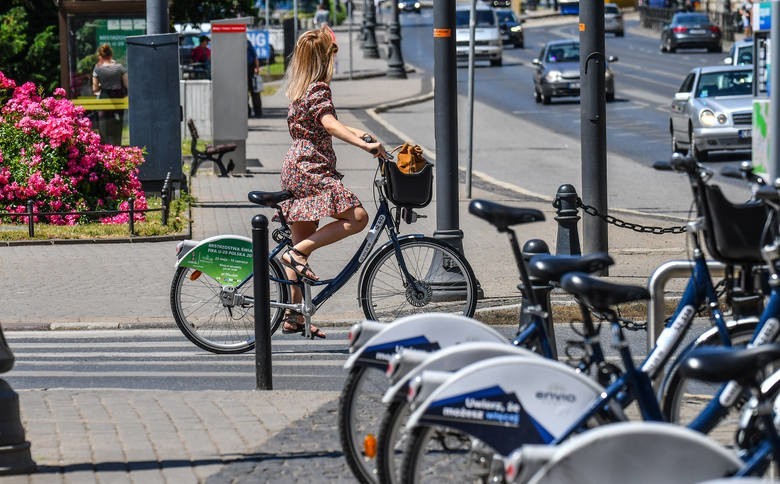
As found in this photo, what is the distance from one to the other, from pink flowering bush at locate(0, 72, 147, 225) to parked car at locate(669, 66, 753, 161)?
11.2 metres

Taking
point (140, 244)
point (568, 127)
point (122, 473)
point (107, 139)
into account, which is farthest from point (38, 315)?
point (568, 127)

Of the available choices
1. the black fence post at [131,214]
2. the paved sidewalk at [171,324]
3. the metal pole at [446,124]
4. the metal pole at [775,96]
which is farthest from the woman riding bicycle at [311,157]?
the black fence post at [131,214]

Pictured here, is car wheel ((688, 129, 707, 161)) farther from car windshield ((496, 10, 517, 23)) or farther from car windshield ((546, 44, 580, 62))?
car windshield ((496, 10, 517, 23))

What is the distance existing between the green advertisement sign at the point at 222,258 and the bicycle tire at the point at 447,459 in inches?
179

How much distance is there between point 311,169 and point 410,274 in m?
0.90

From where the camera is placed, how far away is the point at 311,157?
9.12m

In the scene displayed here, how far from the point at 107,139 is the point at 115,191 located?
4250 millimetres

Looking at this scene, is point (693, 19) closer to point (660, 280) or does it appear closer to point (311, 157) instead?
point (311, 157)

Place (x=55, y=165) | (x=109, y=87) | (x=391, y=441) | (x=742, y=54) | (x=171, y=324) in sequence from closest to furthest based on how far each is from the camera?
1. (x=391, y=441)
2. (x=171, y=324)
3. (x=55, y=165)
4. (x=109, y=87)
5. (x=742, y=54)

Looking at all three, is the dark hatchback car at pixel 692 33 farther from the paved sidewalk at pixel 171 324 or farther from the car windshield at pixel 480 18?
the paved sidewalk at pixel 171 324

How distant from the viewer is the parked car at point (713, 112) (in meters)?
24.2

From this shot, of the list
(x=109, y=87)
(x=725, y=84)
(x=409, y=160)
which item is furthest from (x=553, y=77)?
(x=409, y=160)

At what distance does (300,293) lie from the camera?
9.22 meters

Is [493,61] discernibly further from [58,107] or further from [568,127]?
[58,107]
